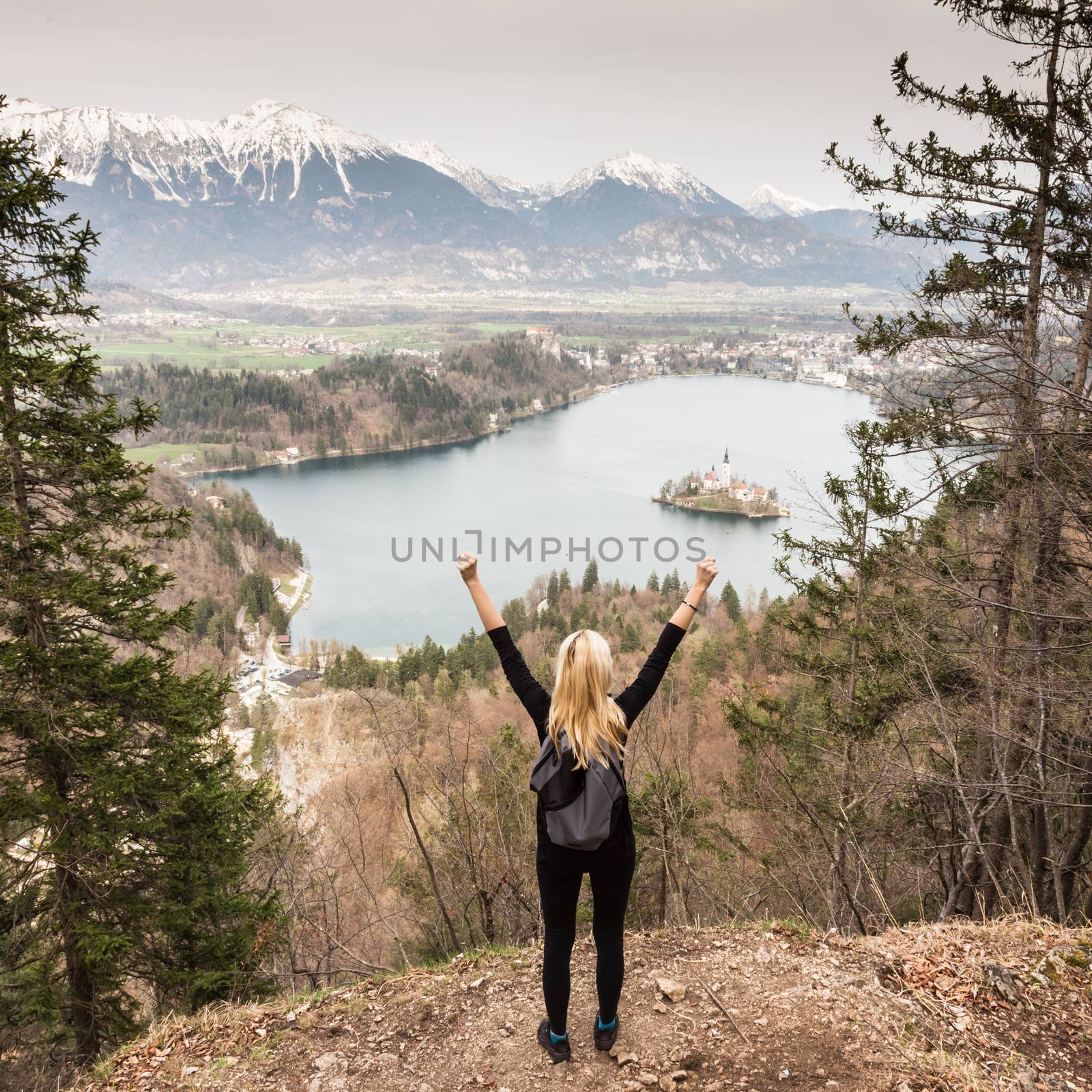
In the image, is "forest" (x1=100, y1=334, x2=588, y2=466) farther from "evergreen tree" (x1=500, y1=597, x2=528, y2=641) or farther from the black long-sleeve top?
the black long-sleeve top

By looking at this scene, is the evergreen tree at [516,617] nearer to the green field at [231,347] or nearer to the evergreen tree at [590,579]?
the evergreen tree at [590,579]

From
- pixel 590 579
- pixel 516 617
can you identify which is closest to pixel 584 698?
pixel 516 617

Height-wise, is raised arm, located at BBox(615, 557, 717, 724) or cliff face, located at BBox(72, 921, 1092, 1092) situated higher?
raised arm, located at BBox(615, 557, 717, 724)

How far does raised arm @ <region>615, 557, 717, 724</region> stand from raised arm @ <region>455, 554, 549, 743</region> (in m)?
0.25

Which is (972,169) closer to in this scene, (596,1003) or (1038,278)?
(1038,278)

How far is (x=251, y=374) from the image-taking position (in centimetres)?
10906

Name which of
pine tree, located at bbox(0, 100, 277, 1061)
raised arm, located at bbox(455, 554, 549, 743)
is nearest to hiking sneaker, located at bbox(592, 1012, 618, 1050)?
raised arm, located at bbox(455, 554, 549, 743)

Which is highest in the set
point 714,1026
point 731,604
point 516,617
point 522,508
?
point 714,1026

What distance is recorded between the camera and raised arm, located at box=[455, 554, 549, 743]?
2295mm

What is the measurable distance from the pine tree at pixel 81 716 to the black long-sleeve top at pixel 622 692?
3.33m

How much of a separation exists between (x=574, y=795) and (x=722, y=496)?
6594 cm

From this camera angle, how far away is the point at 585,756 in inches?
84.7

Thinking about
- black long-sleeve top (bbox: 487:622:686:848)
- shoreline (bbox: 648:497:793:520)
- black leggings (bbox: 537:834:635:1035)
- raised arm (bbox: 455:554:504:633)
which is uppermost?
raised arm (bbox: 455:554:504:633)

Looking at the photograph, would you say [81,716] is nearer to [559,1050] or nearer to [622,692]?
[559,1050]
